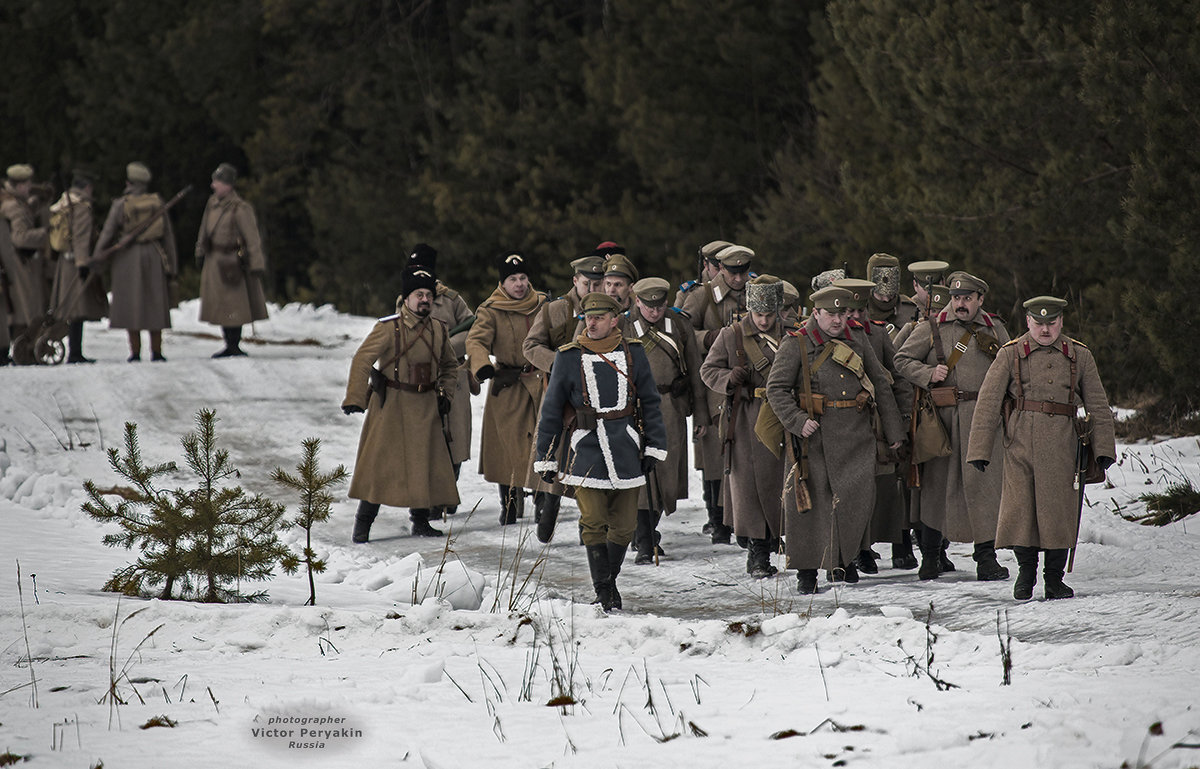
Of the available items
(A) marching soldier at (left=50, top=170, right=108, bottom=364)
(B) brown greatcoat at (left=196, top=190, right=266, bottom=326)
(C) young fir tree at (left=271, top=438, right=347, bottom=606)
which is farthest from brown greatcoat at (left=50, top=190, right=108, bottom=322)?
(C) young fir tree at (left=271, top=438, right=347, bottom=606)

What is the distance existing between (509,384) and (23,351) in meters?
8.62

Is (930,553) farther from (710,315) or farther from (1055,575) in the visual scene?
(710,315)

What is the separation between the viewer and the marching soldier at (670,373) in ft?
34.2

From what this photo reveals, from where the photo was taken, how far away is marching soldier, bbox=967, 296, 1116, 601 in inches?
319

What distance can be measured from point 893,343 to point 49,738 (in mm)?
6132

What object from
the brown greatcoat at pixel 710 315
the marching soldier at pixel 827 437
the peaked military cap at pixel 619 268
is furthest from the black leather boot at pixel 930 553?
the peaked military cap at pixel 619 268

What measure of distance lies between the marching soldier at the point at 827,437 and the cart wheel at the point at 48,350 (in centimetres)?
1118

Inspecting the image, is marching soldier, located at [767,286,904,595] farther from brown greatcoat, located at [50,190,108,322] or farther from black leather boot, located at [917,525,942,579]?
brown greatcoat, located at [50,190,108,322]

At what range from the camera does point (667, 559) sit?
10148 millimetres

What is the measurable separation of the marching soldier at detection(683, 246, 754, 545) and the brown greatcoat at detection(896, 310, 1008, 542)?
1632 millimetres

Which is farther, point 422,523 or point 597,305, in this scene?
point 422,523

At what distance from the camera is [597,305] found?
8.52 meters

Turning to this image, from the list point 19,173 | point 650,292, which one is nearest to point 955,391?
point 650,292

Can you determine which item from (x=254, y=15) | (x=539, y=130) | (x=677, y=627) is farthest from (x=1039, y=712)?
(x=254, y=15)
